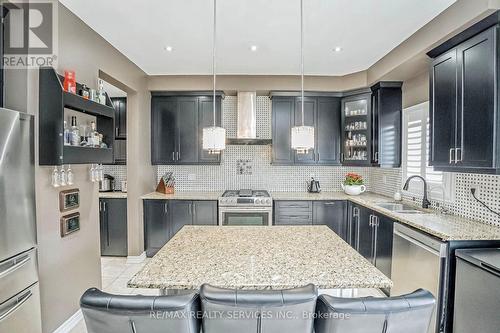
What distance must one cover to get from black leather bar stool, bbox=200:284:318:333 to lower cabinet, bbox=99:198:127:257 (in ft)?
11.6

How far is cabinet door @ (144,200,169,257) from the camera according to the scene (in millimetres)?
4172

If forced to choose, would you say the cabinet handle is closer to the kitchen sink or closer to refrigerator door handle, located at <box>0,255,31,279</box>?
the kitchen sink

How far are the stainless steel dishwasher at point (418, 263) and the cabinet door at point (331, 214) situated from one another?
1.23 metres

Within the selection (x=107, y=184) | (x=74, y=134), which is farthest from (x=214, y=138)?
(x=107, y=184)

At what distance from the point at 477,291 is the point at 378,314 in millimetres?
1350

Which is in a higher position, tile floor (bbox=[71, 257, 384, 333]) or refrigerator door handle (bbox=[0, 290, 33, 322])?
refrigerator door handle (bbox=[0, 290, 33, 322])

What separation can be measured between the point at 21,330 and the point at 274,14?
3089 millimetres

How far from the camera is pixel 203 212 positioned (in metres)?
4.13

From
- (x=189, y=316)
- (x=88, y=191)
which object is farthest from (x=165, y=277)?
(x=88, y=191)

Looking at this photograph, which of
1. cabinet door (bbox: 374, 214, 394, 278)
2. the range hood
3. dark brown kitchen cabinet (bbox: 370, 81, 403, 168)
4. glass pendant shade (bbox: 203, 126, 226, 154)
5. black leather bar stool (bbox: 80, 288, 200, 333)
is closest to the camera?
black leather bar stool (bbox: 80, 288, 200, 333)

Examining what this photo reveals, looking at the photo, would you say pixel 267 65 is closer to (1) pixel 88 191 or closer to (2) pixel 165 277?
(1) pixel 88 191

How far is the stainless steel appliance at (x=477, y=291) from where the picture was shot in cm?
174

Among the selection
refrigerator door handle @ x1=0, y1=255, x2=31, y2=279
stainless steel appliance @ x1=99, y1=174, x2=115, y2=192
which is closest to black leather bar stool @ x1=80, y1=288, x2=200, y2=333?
refrigerator door handle @ x1=0, y1=255, x2=31, y2=279

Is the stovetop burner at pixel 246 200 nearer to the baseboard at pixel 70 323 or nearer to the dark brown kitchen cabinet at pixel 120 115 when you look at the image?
the baseboard at pixel 70 323
